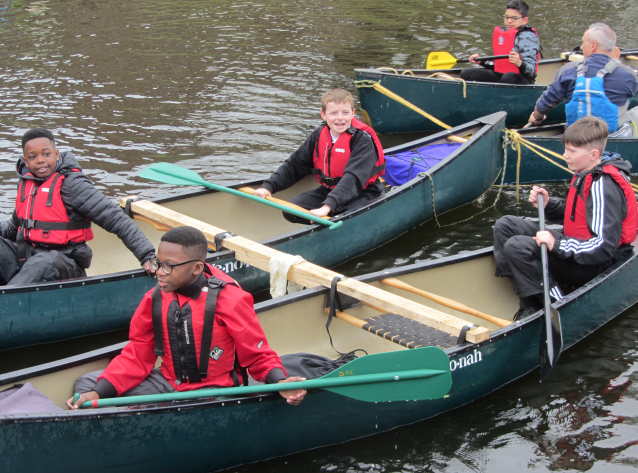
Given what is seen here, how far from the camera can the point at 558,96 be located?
24.5 ft

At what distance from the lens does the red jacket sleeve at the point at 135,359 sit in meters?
3.33

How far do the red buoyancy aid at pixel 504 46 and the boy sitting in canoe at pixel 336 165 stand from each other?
160 inches

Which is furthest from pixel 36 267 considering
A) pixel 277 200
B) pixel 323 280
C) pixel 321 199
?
pixel 321 199

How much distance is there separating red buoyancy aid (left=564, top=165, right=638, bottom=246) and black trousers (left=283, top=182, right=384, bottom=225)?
1.90 meters

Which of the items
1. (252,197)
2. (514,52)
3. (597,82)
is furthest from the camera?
(514,52)

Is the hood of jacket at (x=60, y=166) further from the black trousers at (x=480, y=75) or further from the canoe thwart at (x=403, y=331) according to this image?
the black trousers at (x=480, y=75)

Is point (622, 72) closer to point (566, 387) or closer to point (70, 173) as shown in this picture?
point (566, 387)

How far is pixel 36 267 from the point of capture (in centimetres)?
461

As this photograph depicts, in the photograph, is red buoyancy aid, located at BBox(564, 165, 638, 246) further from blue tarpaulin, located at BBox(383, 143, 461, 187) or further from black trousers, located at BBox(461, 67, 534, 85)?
black trousers, located at BBox(461, 67, 534, 85)

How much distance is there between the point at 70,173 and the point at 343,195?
2215 millimetres

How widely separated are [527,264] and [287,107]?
21.1 feet

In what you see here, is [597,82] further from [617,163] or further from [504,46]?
[617,163]

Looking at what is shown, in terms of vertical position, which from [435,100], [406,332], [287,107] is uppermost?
[435,100]

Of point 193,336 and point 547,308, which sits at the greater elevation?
point 193,336
